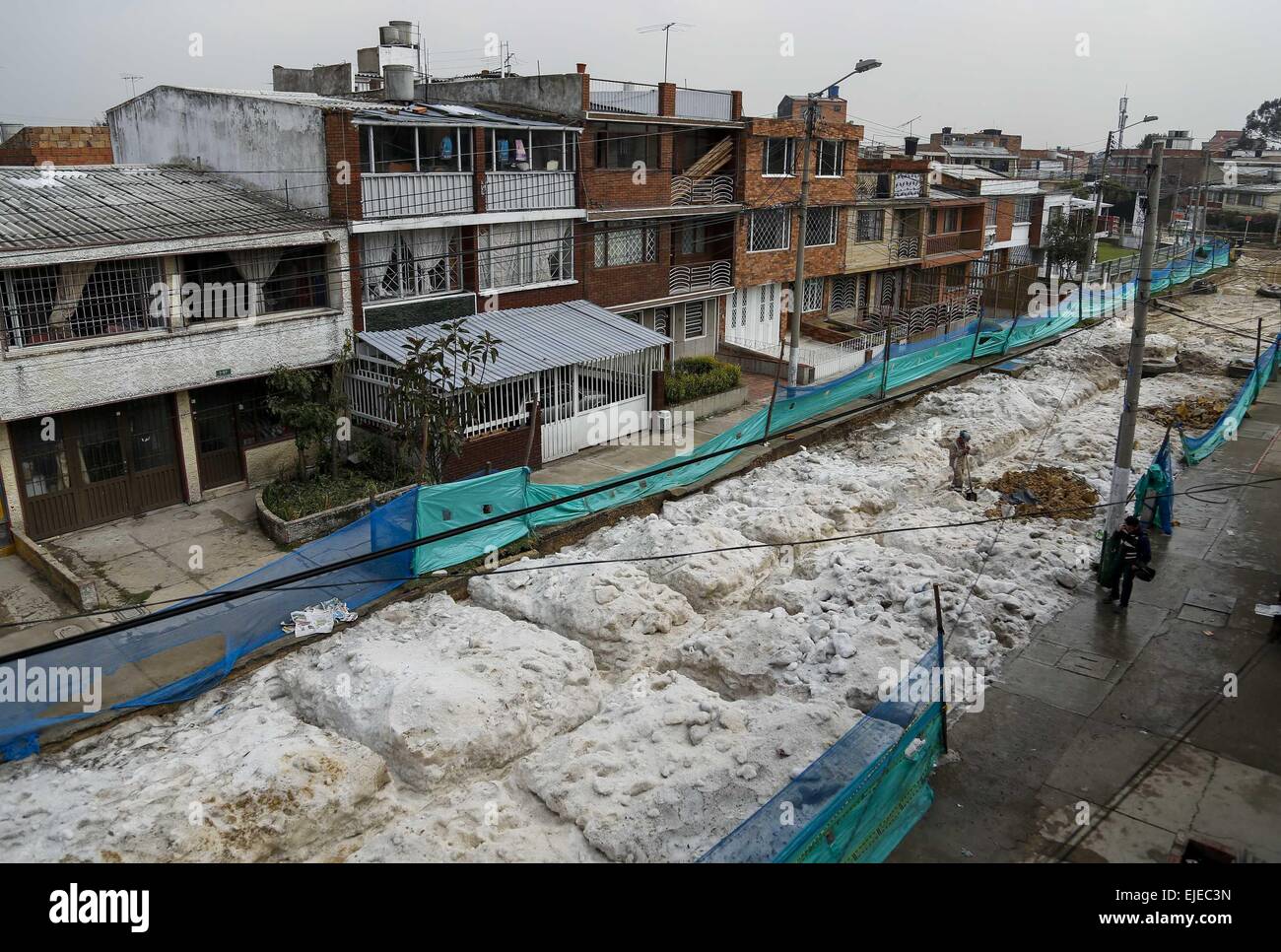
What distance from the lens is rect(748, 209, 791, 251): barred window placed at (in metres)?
31.8

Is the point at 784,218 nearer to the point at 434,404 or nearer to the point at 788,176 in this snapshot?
the point at 788,176

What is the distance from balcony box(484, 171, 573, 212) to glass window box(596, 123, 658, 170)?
1.84 metres

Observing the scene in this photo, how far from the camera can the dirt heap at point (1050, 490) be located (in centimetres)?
2006

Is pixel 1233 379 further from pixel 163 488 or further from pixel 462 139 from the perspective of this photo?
pixel 163 488

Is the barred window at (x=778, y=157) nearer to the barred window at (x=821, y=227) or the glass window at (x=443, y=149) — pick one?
the barred window at (x=821, y=227)

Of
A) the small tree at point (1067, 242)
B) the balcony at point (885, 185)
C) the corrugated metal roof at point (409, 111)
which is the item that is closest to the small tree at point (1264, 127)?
the small tree at point (1067, 242)

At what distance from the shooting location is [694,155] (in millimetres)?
30625

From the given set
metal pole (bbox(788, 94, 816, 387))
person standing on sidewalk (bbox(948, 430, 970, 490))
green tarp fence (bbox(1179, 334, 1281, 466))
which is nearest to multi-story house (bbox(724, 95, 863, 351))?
metal pole (bbox(788, 94, 816, 387))

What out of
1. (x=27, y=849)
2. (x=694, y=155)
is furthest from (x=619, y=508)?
(x=694, y=155)

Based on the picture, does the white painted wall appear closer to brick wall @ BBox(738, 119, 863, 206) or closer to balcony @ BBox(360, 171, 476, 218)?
balcony @ BBox(360, 171, 476, 218)

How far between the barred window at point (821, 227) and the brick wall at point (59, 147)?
20910 mm

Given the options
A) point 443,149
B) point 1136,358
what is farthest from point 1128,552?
point 443,149
